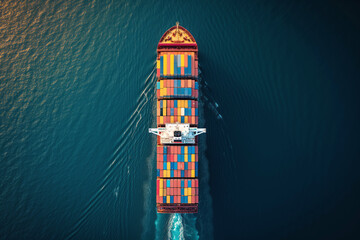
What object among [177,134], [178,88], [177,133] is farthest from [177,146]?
[178,88]

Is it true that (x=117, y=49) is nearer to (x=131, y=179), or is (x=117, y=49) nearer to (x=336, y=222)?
(x=131, y=179)

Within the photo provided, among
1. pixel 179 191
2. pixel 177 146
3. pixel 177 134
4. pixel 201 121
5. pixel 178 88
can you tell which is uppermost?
pixel 178 88

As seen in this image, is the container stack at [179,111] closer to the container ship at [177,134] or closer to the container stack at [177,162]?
the container ship at [177,134]

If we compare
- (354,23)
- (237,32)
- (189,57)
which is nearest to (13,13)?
(189,57)

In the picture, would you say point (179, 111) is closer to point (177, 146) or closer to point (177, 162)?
point (177, 146)

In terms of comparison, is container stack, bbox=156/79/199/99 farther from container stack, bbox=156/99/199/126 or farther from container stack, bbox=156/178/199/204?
container stack, bbox=156/178/199/204

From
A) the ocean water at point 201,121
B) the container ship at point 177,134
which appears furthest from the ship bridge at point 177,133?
the ocean water at point 201,121
